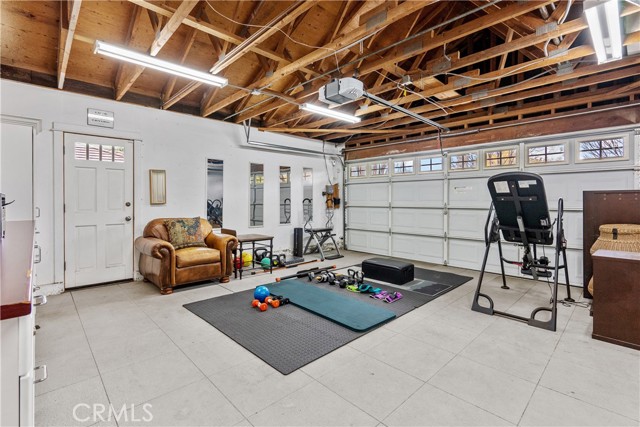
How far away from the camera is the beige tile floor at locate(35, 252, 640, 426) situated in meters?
1.90

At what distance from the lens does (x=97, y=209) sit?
183 inches

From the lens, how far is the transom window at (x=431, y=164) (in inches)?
256

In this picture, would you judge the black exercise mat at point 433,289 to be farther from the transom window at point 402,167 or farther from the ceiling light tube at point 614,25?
the ceiling light tube at point 614,25

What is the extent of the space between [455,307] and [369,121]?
3.71m

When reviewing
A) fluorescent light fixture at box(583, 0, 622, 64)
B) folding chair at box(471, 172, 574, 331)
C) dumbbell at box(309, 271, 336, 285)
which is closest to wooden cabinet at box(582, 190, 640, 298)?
folding chair at box(471, 172, 574, 331)

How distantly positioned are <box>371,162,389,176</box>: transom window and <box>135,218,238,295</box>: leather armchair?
13.6 ft

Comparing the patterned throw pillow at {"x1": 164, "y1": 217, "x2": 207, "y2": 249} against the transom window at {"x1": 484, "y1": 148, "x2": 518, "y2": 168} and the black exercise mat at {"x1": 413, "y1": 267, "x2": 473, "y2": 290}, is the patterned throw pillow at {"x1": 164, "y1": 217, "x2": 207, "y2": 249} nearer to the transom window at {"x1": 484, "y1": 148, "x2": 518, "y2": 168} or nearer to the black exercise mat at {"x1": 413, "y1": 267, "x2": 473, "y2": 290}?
the black exercise mat at {"x1": 413, "y1": 267, "x2": 473, "y2": 290}

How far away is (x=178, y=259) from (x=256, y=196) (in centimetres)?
262

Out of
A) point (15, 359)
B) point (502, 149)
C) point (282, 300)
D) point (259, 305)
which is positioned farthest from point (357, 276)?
point (15, 359)

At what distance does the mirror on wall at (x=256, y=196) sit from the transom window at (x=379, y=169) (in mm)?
2836

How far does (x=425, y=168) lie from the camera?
6703 mm

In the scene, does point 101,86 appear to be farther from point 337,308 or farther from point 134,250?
point 337,308

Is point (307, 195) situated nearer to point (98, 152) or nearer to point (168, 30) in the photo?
point (98, 152)

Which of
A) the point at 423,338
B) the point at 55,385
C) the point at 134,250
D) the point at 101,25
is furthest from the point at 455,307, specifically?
the point at 101,25
